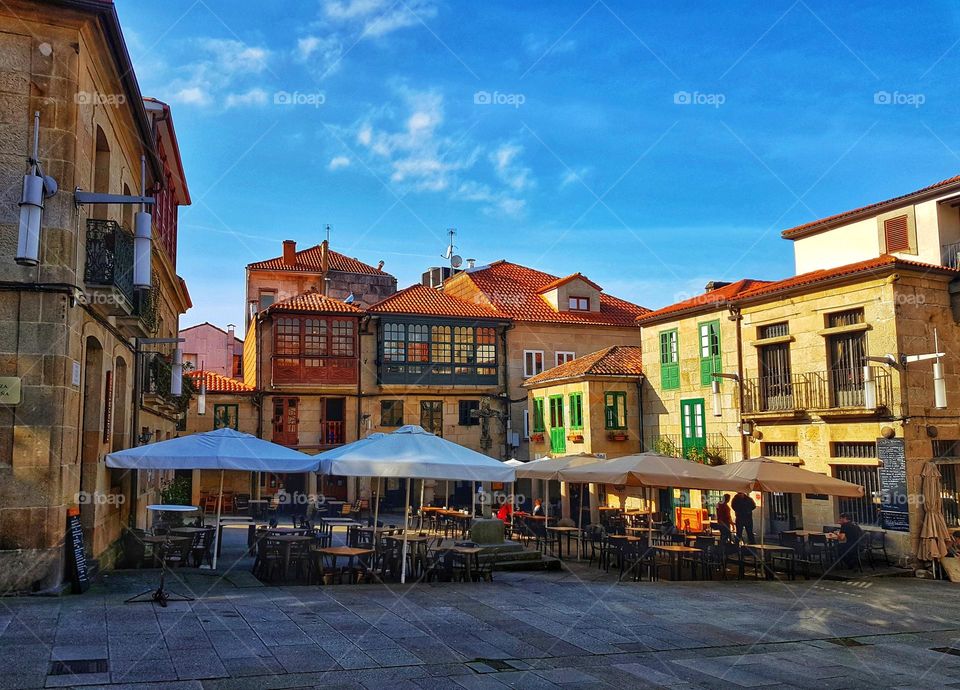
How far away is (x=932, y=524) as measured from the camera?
57.5 feet

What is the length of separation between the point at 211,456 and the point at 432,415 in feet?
72.7

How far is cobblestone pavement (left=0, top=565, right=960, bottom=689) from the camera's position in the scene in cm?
752

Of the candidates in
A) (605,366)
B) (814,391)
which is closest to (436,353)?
(605,366)

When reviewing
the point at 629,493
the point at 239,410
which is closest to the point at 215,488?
the point at 239,410

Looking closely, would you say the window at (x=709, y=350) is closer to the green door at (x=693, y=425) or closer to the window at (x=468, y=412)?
the green door at (x=693, y=425)

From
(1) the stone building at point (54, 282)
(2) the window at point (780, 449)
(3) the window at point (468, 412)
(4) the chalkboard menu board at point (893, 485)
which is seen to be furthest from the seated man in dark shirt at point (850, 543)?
(3) the window at point (468, 412)

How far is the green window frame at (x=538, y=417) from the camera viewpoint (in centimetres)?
3173

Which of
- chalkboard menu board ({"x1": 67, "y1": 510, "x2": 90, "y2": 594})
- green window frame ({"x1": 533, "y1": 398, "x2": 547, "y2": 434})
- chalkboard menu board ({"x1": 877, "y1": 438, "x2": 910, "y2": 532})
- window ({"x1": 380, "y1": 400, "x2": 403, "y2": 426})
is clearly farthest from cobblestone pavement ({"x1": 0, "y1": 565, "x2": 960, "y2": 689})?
window ({"x1": 380, "y1": 400, "x2": 403, "y2": 426})

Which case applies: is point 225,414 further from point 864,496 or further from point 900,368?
point 900,368

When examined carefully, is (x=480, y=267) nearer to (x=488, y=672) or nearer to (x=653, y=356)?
(x=653, y=356)

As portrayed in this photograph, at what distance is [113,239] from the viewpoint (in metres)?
11.7

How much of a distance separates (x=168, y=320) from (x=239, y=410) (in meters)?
10.6

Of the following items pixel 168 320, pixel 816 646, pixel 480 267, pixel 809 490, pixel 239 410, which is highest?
pixel 480 267

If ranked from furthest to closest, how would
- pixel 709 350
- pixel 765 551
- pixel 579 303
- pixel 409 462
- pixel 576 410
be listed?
pixel 579 303, pixel 576 410, pixel 709 350, pixel 765 551, pixel 409 462
